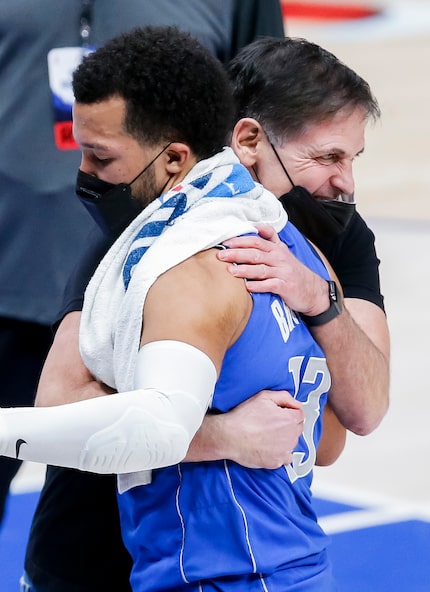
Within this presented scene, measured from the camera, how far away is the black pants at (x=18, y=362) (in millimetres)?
2928

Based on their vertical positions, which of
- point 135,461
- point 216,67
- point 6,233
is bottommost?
point 6,233

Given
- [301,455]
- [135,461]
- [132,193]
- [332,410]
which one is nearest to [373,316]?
[332,410]

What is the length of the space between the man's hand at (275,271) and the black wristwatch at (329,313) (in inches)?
0.5

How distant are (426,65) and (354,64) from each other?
994 mm

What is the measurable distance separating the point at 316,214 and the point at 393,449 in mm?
2616

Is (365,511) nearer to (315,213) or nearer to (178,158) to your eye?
(315,213)

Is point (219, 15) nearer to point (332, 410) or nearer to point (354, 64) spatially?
point (332, 410)

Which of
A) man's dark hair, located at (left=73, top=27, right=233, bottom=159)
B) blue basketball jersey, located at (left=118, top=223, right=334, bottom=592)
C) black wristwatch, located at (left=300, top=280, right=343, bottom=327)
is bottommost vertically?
blue basketball jersey, located at (left=118, top=223, right=334, bottom=592)

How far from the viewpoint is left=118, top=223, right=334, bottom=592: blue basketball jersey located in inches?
74.3

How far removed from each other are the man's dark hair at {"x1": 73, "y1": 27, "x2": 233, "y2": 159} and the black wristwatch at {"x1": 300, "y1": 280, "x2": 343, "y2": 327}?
1.07ft

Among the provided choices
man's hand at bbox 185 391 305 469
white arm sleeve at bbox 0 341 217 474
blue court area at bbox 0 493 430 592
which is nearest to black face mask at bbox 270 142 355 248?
man's hand at bbox 185 391 305 469

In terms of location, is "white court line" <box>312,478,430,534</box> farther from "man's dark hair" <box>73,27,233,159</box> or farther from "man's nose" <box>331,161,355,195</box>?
"man's dark hair" <box>73,27,233,159</box>

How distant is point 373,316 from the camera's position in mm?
2416

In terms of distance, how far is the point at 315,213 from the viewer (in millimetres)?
2287
